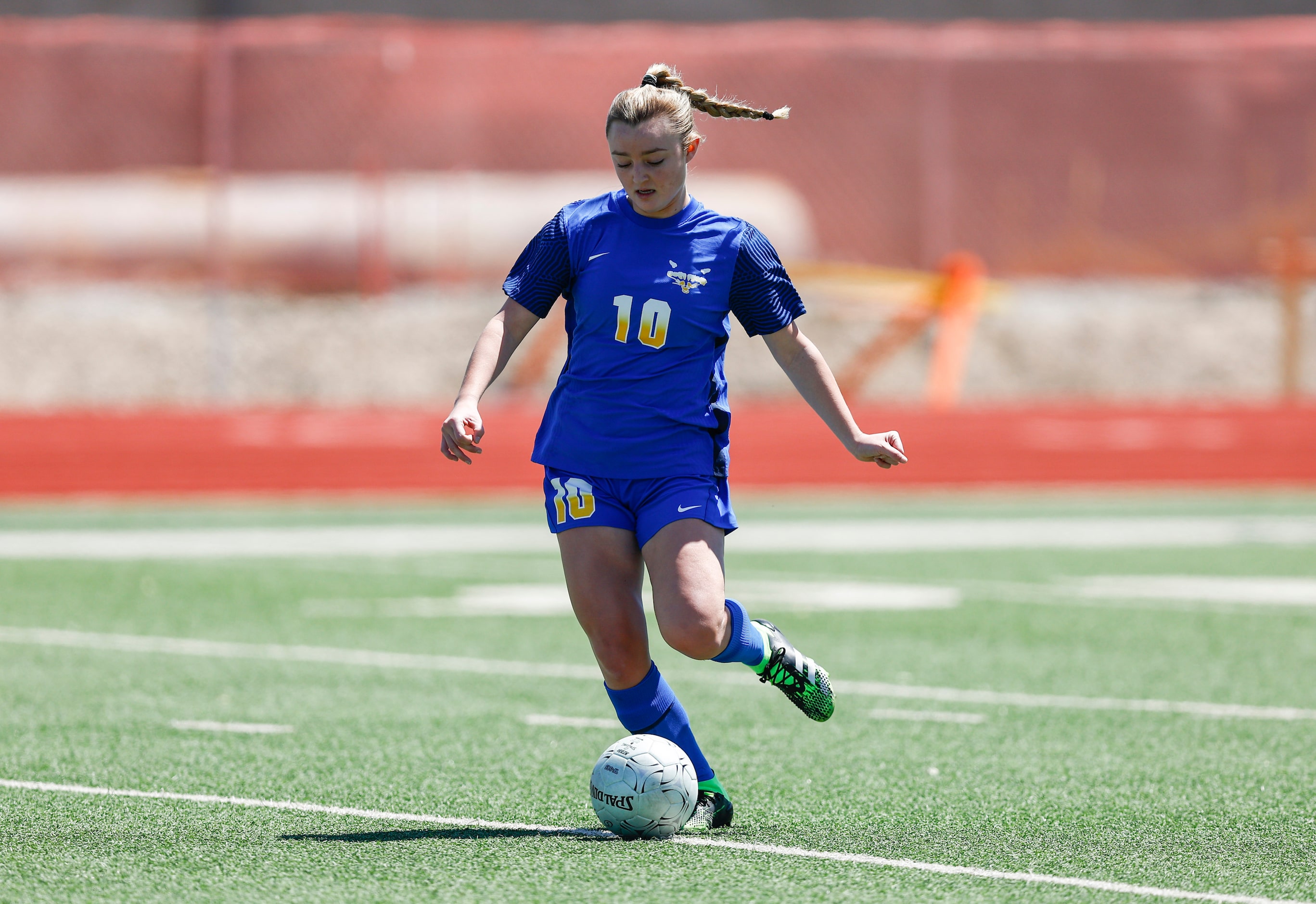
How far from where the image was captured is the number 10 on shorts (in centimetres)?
556

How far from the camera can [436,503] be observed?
1841 centimetres

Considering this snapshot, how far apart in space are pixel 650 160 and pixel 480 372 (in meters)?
0.75

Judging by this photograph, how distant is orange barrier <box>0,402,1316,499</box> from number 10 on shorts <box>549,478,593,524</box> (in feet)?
42.1

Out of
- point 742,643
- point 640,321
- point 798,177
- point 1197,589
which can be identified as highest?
point 798,177

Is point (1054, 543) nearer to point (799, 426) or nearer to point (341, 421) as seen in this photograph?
point (799, 426)

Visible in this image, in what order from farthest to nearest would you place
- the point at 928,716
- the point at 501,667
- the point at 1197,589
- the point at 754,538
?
the point at 754,538
the point at 1197,589
the point at 501,667
the point at 928,716

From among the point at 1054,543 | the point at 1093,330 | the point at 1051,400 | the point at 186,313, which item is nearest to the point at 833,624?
the point at 1054,543

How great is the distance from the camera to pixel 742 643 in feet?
18.4

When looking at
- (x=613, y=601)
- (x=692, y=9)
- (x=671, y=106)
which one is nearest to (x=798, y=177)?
(x=692, y=9)

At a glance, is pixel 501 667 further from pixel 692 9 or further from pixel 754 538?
pixel 692 9

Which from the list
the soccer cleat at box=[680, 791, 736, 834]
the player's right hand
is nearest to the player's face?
the player's right hand

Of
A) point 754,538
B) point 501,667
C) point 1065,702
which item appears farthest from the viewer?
point 754,538

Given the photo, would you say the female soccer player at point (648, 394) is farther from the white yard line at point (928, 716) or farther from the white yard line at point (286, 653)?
the white yard line at point (286, 653)

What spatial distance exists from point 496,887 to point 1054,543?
10676 mm
